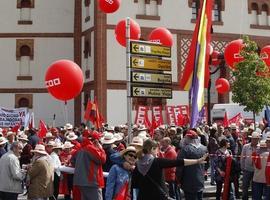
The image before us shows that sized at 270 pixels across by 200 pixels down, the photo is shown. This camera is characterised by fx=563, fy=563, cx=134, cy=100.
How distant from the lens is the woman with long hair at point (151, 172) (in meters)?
8.13

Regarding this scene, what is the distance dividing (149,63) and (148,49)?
0.98ft

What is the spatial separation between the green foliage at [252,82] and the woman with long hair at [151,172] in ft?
59.9

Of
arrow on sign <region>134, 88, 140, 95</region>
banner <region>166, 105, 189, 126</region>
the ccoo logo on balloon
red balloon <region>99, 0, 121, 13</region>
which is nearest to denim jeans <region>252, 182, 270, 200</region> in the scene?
arrow on sign <region>134, 88, 140, 95</region>

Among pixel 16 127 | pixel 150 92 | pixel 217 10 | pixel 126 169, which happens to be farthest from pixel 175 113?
pixel 126 169

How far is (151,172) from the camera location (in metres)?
8.18

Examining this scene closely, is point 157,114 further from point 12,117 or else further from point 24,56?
point 24,56

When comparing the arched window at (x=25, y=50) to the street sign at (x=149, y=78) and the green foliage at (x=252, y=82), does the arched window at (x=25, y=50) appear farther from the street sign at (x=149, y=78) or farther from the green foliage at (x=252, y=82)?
the street sign at (x=149, y=78)

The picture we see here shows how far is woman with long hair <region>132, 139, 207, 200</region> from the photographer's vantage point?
8.13 metres

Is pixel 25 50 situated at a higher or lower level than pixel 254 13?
lower

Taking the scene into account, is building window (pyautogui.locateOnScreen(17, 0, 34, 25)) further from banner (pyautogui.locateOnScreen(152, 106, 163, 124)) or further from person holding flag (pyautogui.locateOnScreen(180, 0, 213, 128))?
person holding flag (pyautogui.locateOnScreen(180, 0, 213, 128))

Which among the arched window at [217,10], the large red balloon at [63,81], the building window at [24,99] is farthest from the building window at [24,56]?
the large red balloon at [63,81]

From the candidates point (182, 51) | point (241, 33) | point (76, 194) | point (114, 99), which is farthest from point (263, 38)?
point (76, 194)

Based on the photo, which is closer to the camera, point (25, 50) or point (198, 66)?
point (198, 66)

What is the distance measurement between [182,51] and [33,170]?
92.3ft
